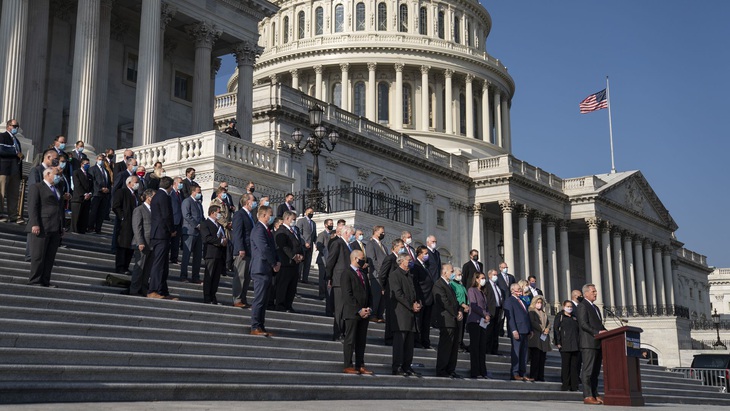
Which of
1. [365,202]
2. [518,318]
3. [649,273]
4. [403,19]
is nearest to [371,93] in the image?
[403,19]

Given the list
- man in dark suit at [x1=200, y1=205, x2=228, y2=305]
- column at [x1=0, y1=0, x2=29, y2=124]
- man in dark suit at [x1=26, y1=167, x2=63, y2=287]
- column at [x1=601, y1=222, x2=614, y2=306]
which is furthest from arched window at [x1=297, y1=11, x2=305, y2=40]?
man in dark suit at [x1=26, y1=167, x2=63, y2=287]

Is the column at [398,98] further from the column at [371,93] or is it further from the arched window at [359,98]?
the arched window at [359,98]

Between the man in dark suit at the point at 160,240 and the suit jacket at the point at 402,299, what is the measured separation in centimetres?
Answer: 381

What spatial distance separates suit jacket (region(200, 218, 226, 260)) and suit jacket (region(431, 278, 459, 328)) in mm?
3943

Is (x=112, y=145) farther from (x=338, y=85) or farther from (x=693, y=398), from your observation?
(x=338, y=85)

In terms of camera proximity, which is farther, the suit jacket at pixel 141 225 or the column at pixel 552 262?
the column at pixel 552 262

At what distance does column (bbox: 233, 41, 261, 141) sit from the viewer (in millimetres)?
35500

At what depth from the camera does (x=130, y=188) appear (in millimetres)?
16141

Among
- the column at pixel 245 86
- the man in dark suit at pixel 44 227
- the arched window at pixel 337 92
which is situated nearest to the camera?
the man in dark suit at pixel 44 227

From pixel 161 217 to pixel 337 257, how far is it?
3.34 metres

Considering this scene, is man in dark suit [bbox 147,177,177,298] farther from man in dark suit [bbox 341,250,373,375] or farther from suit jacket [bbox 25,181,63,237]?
man in dark suit [bbox 341,250,373,375]

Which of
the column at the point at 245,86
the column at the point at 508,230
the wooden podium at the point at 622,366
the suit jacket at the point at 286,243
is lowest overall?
the wooden podium at the point at 622,366

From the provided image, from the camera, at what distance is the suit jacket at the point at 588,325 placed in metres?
15.8

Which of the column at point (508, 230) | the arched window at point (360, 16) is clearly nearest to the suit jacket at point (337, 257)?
the column at point (508, 230)
